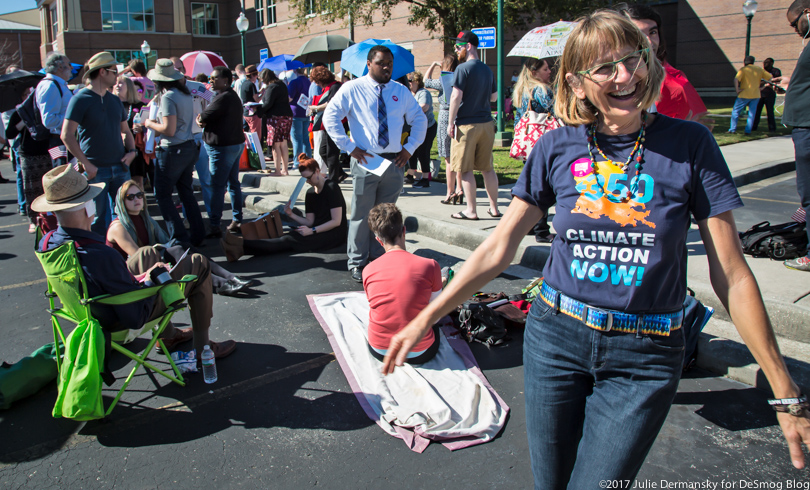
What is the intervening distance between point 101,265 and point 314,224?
11.6ft

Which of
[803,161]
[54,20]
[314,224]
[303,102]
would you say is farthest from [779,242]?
[54,20]

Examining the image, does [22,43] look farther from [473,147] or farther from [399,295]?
[399,295]

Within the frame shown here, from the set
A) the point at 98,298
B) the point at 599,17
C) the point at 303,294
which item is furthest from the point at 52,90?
the point at 599,17

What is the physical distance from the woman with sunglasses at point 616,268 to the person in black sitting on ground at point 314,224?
4.83 metres

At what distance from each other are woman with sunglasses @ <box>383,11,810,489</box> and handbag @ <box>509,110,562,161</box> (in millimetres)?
4225

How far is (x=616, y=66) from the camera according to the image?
1.72m

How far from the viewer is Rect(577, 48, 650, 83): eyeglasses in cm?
171

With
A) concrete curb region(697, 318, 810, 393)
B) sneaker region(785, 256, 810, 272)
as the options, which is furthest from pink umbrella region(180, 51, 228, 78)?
concrete curb region(697, 318, 810, 393)

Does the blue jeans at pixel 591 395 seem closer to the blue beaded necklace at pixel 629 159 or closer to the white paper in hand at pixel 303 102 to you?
the blue beaded necklace at pixel 629 159

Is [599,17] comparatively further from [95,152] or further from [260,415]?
[95,152]

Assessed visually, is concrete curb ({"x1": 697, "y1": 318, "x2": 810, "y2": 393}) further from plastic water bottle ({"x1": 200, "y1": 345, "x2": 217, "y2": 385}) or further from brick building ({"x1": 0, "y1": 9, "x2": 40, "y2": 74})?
brick building ({"x1": 0, "y1": 9, "x2": 40, "y2": 74})

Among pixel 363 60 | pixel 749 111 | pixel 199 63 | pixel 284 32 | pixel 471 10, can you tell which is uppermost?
pixel 284 32

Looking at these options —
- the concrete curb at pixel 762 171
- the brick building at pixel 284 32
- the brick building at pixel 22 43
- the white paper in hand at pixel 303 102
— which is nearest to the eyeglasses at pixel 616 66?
the concrete curb at pixel 762 171

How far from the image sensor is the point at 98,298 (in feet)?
10.4
